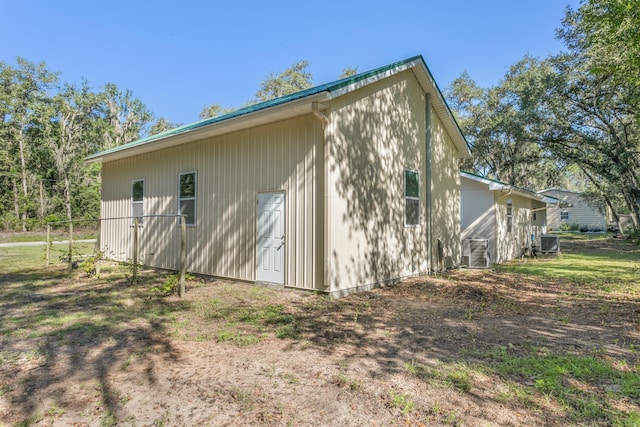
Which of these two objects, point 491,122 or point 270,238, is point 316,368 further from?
point 491,122

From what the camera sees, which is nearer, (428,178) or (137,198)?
(428,178)

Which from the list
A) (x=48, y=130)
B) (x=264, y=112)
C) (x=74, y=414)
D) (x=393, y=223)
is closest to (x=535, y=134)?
(x=393, y=223)

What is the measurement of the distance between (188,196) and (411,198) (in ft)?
19.0

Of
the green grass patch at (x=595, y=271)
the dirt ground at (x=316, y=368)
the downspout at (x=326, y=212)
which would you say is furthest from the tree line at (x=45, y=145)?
the green grass patch at (x=595, y=271)

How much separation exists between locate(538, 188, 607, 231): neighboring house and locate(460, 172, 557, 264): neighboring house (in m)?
25.2

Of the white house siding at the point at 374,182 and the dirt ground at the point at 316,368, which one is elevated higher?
the white house siding at the point at 374,182

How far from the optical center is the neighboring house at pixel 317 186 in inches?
257

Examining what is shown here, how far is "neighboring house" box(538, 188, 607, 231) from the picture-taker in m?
35.7

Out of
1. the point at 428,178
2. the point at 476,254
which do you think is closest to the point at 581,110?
the point at 476,254

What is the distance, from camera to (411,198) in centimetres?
888

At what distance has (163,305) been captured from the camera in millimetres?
5922

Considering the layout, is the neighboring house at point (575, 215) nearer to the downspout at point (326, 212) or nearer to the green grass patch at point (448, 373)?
the downspout at point (326, 212)

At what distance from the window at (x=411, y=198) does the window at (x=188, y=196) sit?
5375 mm

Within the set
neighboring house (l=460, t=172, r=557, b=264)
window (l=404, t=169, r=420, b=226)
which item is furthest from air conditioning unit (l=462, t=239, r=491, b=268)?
window (l=404, t=169, r=420, b=226)
